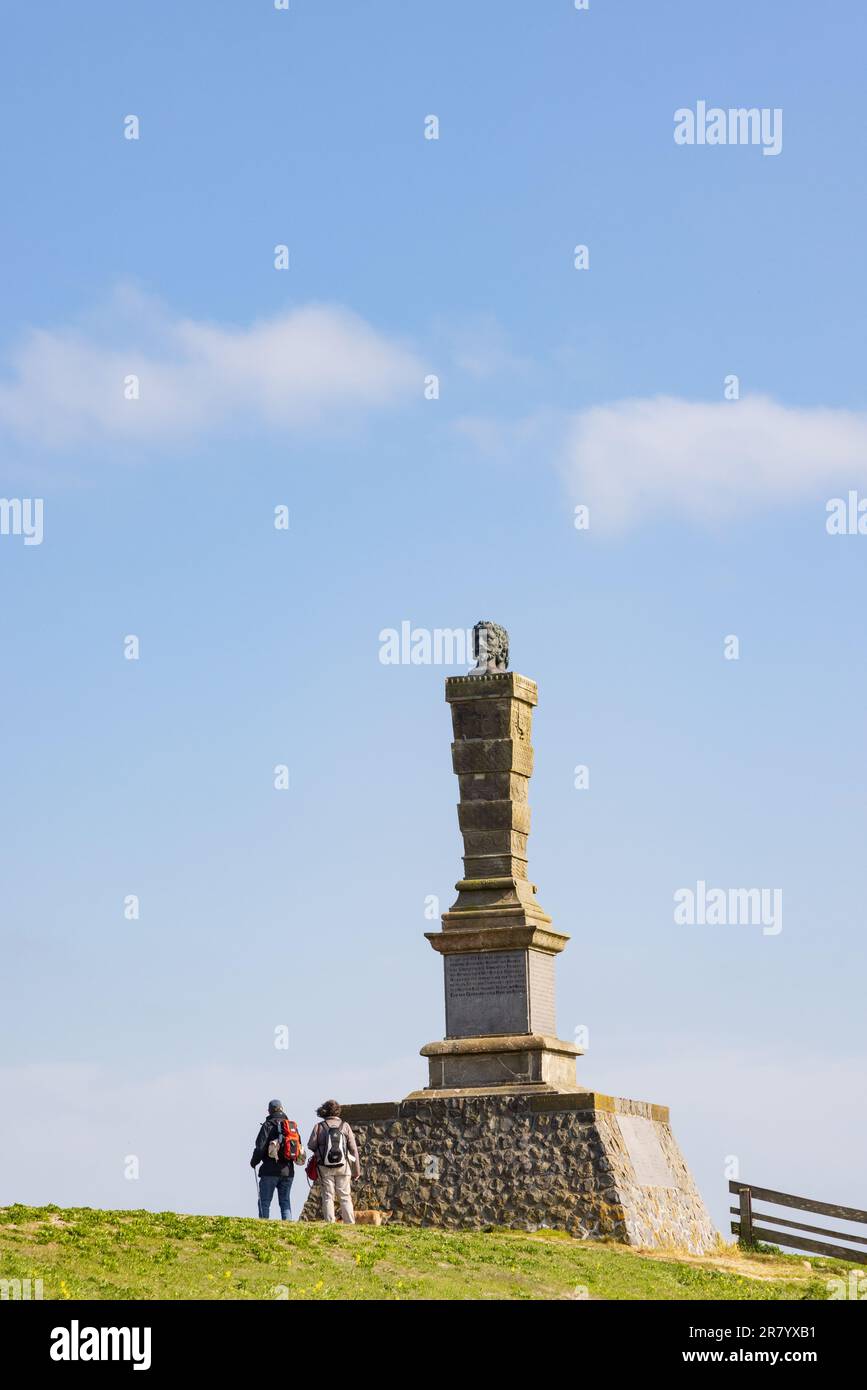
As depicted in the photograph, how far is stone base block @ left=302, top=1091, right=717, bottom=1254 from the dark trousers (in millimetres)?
900

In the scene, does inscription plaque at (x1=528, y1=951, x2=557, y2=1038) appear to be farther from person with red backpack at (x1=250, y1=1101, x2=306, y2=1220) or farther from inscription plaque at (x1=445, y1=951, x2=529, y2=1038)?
person with red backpack at (x1=250, y1=1101, x2=306, y2=1220)

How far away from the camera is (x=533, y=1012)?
23.7m

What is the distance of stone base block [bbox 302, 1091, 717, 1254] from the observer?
22.2 meters

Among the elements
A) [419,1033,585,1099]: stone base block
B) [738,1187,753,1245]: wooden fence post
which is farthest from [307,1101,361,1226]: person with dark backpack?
[738,1187,753,1245]: wooden fence post

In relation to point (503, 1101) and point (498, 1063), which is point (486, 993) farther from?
point (503, 1101)

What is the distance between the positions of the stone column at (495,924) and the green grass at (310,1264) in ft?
9.57

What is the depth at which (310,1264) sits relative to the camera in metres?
17.2

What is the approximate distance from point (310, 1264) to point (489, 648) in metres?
9.44

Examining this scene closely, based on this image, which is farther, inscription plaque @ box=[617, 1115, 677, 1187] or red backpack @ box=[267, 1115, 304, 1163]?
inscription plaque @ box=[617, 1115, 677, 1187]

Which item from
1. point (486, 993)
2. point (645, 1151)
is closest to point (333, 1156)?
point (486, 993)

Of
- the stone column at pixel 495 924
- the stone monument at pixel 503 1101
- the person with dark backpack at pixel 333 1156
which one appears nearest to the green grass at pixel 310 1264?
the person with dark backpack at pixel 333 1156
